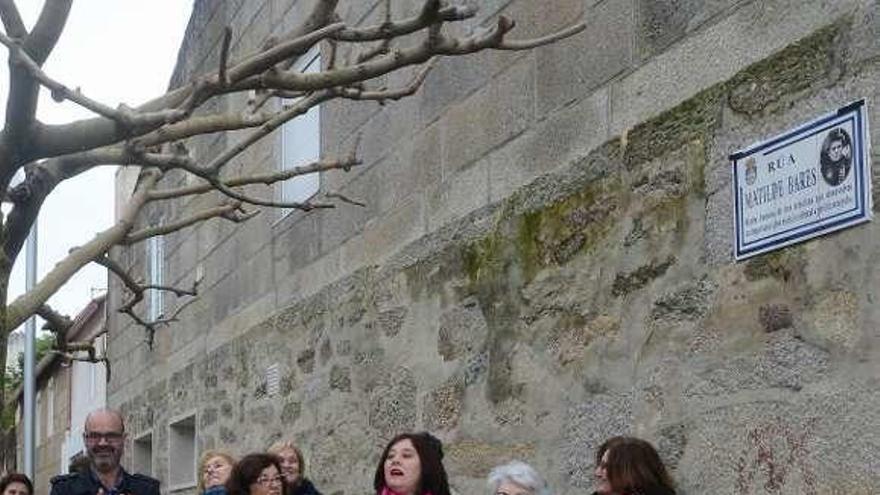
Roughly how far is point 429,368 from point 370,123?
162 centimetres

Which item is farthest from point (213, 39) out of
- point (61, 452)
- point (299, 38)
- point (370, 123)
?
point (61, 452)

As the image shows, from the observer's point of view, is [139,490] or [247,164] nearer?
[139,490]

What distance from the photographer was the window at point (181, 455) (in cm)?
1147

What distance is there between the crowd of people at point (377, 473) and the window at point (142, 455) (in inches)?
249

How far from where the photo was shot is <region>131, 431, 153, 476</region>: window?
12760 mm

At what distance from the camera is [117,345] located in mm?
14398

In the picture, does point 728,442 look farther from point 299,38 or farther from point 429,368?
point 429,368

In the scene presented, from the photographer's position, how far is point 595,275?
524 cm

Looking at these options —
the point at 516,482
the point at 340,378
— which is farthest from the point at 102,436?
the point at 340,378

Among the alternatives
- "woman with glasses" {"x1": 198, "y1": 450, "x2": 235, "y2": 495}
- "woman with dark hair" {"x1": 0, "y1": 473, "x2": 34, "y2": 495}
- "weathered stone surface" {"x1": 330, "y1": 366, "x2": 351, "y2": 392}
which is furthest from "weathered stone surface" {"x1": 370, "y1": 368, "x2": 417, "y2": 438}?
"woman with dark hair" {"x1": 0, "y1": 473, "x2": 34, "y2": 495}

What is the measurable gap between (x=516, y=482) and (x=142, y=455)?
28.9 feet

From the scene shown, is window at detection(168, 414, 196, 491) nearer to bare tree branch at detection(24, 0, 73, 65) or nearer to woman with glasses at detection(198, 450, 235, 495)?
woman with glasses at detection(198, 450, 235, 495)

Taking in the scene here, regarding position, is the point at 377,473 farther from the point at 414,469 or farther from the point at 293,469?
the point at 293,469

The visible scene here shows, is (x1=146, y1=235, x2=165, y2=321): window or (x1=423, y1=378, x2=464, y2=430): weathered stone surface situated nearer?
(x1=423, y1=378, x2=464, y2=430): weathered stone surface
